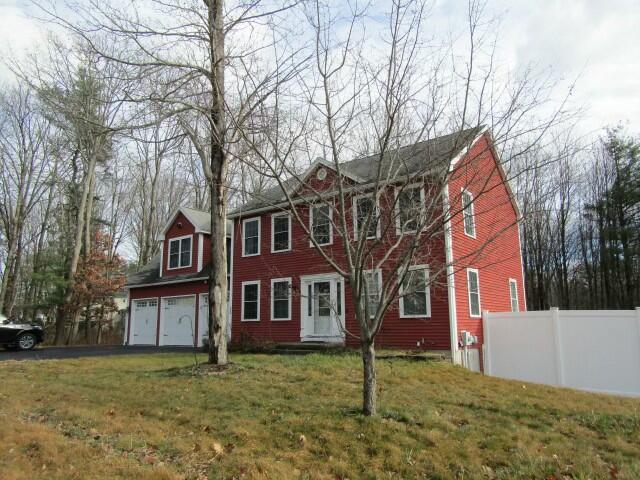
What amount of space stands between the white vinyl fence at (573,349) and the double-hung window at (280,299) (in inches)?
263

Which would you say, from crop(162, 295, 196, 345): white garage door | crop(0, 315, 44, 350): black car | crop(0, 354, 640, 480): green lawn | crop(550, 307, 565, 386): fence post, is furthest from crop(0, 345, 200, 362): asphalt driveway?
crop(550, 307, 565, 386): fence post

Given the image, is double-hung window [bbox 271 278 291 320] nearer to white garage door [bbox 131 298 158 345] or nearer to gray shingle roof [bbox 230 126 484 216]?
white garage door [bbox 131 298 158 345]

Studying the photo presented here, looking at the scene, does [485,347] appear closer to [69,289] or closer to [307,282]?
[307,282]

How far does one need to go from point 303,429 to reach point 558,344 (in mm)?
9430

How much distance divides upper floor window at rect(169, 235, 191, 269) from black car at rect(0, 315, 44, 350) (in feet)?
19.5

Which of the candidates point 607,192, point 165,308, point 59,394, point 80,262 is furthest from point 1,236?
point 607,192

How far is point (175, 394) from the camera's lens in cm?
727

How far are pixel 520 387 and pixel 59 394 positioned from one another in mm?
8148

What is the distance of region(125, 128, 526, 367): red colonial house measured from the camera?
12.4m

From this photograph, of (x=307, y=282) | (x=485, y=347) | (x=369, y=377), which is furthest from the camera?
(x=307, y=282)

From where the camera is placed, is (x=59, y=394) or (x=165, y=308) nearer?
(x=59, y=394)

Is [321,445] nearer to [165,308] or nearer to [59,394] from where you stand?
[59,394]

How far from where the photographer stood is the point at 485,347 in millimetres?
13875

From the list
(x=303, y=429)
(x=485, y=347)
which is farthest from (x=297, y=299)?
(x=303, y=429)
